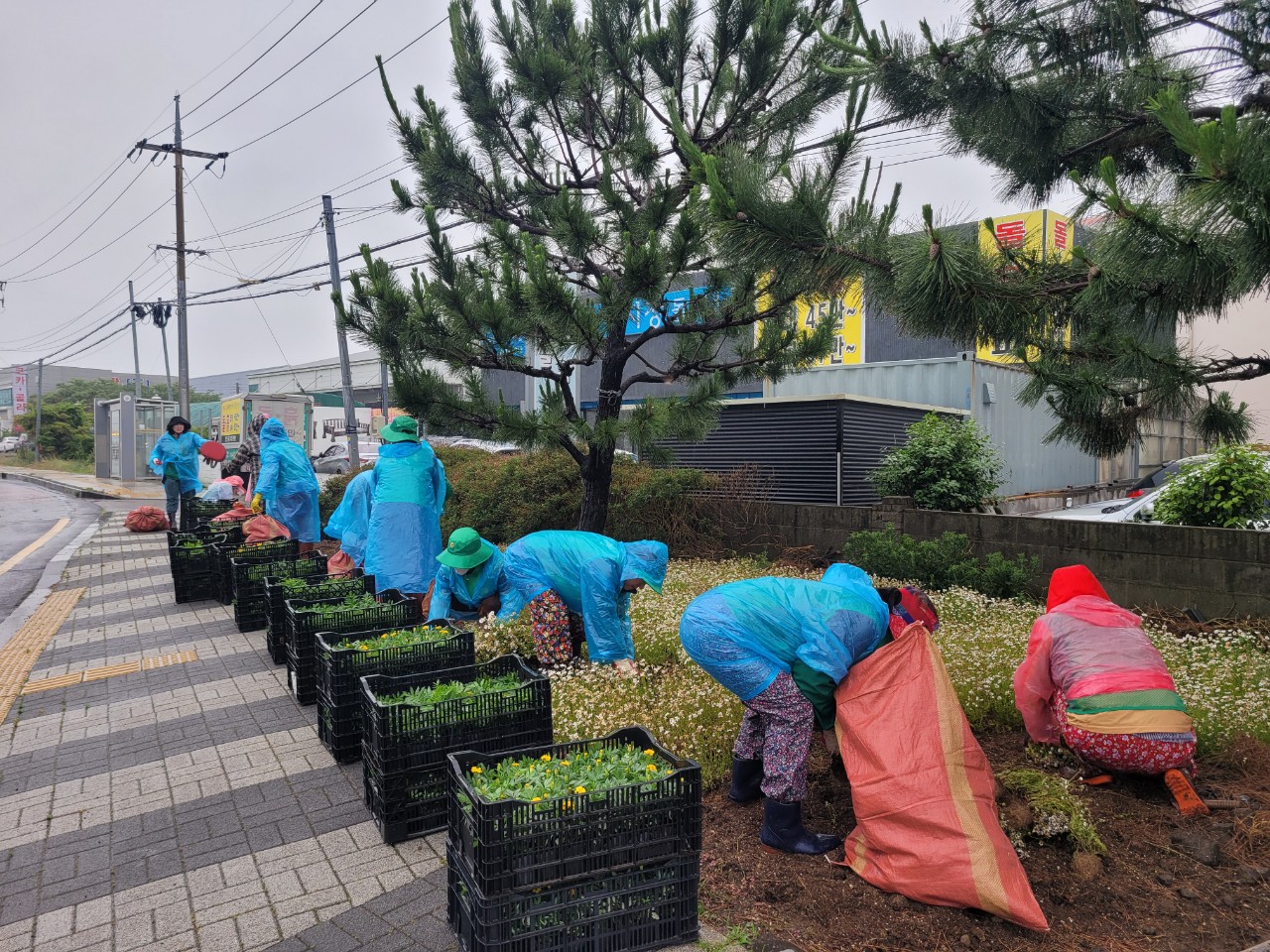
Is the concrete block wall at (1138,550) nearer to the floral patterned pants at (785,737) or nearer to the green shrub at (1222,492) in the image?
the green shrub at (1222,492)

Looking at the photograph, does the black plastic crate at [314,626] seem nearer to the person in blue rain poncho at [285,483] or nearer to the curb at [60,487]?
the person in blue rain poncho at [285,483]

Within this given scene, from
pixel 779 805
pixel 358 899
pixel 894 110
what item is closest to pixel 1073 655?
pixel 779 805

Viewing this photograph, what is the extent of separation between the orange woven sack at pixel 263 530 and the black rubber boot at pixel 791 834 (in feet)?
21.9

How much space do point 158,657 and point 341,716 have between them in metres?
3.24

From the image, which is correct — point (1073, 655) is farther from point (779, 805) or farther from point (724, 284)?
point (724, 284)

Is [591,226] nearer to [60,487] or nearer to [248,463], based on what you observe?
[248,463]

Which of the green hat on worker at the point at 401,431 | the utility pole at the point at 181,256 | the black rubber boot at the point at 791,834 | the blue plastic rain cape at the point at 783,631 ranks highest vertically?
the utility pole at the point at 181,256

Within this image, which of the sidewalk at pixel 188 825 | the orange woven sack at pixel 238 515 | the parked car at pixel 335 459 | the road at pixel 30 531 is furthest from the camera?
the parked car at pixel 335 459

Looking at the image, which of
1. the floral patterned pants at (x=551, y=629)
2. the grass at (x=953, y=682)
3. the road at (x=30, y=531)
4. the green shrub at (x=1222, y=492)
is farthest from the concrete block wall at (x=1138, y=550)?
the road at (x=30, y=531)

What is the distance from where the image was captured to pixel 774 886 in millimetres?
3020

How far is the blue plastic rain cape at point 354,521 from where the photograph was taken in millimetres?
7434

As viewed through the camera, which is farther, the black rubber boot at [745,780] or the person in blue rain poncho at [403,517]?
the person in blue rain poncho at [403,517]

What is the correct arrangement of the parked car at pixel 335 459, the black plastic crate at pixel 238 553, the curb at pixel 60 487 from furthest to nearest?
the parked car at pixel 335 459
the curb at pixel 60 487
the black plastic crate at pixel 238 553

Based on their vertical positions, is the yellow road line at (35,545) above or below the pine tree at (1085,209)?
below
